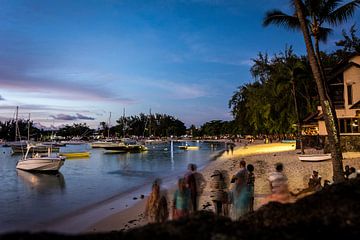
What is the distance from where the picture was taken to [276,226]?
216 inches

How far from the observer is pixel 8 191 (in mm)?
31594

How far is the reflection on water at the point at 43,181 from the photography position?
1270 inches

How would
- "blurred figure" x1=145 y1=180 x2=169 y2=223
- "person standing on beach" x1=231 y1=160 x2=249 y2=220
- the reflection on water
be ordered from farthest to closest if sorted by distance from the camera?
1. the reflection on water
2. "person standing on beach" x1=231 y1=160 x2=249 y2=220
3. "blurred figure" x1=145 y1=180 x2=169 y2=223

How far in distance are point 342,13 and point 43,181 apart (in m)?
31.3

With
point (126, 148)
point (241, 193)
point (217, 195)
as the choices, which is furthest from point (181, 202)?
point (126, 148)

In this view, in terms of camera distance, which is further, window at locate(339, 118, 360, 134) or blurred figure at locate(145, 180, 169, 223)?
window at locate(339, 118, 360, 134)

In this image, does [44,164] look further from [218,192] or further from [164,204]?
[164,204]

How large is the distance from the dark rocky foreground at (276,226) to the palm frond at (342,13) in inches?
518

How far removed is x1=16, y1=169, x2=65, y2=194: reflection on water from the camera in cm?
3225

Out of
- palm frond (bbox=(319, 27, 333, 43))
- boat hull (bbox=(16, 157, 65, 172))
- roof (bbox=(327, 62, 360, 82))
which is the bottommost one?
boat hull (bbox=(16, 157, 65, 172))

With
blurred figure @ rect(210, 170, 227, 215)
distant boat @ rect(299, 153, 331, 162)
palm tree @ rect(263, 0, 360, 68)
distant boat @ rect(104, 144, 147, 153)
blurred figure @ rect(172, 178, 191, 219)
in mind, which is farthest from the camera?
distant boat @ rect(104, 144, 147, 153)

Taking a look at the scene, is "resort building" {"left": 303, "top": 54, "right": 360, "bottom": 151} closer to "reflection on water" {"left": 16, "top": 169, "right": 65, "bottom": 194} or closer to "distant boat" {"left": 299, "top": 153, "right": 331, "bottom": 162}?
"distant boat" {"left": 299, "top": 153, "right": 331, "bottom": 162}

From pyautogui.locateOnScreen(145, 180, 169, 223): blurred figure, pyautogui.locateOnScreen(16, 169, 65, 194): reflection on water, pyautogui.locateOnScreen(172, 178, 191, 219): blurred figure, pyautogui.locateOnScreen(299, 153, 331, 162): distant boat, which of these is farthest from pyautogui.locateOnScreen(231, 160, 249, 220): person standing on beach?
pyautogui.locateOnScreen(16, 169, 65, 194): reflection on water

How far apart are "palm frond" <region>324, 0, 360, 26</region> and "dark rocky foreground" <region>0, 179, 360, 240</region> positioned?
13.1m
